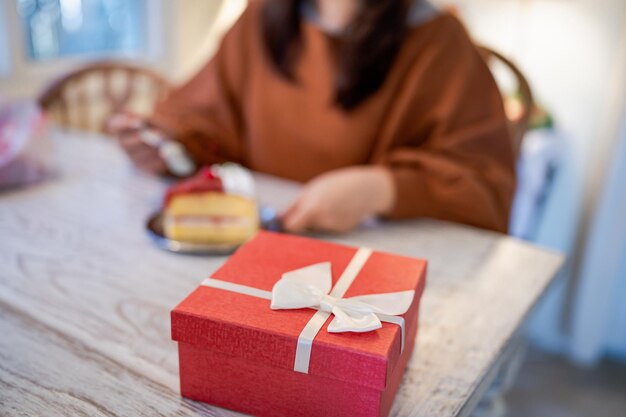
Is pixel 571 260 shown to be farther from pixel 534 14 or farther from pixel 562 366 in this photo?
pixel 534 14

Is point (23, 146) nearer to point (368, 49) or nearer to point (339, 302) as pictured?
point (368, 49)

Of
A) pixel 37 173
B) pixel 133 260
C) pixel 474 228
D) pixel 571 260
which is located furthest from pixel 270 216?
pixel 571 260

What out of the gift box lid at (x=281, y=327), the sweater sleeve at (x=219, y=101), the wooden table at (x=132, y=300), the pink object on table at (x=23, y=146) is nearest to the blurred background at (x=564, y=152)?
the sweater sleeve at (x=219, y=101)

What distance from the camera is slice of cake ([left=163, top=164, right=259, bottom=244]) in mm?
781

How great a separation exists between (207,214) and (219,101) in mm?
466

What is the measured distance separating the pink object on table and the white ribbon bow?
65cm

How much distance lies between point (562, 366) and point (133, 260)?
5.45ft

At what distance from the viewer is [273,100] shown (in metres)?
1.14

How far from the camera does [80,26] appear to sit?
2.19 m

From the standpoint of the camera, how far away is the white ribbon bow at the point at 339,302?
444 mm

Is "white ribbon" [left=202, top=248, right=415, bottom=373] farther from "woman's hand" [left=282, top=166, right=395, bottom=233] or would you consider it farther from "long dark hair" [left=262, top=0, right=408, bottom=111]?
"long dark hair" [left=262, top=0, right=408, bottom=111]

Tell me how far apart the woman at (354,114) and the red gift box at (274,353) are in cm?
33

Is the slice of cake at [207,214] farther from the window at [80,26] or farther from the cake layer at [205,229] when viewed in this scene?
the window at [80,26]

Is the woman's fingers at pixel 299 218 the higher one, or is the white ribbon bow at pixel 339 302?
the white ribbon bow at pixel 339 302
